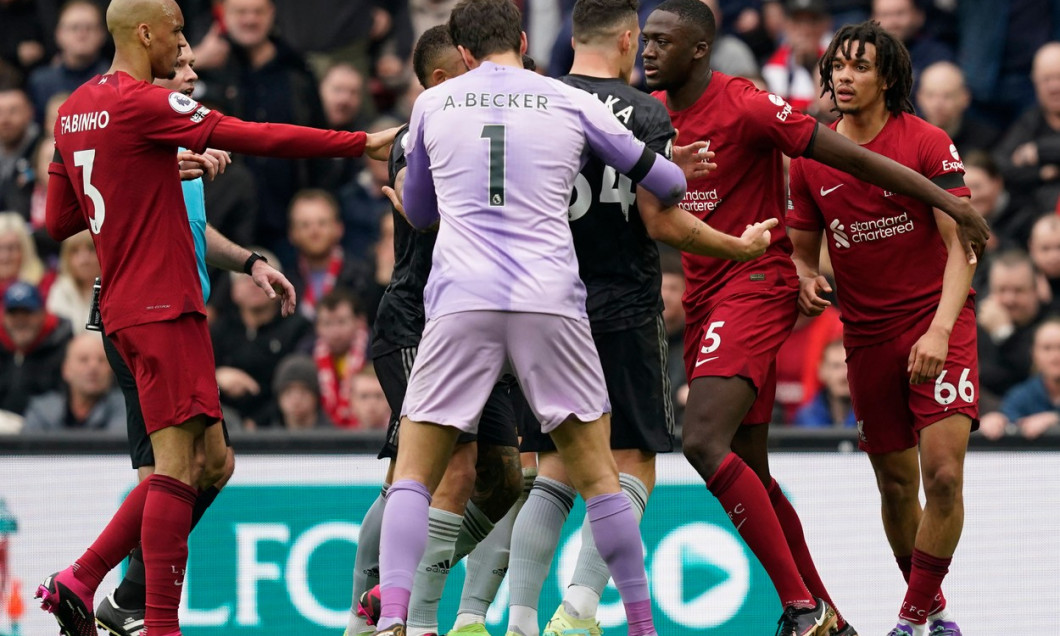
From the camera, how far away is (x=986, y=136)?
12.6 metres

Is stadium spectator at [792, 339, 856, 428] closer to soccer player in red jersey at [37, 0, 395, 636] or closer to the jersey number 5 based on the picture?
soccer player in red jersey at [37, 0, 395, 636]

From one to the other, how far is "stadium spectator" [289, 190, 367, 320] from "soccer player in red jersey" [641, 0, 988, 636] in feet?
16.9

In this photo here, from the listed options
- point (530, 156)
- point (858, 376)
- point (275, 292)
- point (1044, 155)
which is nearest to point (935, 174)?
point (858, 376)

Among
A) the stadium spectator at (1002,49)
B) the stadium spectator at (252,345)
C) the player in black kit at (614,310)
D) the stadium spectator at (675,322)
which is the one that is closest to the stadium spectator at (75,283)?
the stadium spectator at (252,345)

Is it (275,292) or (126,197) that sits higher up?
(126,197)

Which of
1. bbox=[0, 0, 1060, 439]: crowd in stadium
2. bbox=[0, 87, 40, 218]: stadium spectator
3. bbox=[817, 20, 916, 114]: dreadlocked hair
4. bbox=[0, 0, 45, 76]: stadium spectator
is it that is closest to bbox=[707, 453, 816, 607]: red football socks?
bbox=[817, 20, 916, 114]: dreadlocked hair

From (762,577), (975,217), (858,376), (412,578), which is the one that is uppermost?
(975,217)

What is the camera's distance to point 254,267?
799 cm

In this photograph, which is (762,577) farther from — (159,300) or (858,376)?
(159,300)

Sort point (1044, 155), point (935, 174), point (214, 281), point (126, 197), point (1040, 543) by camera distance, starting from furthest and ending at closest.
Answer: point (214, 281)
point (1044, 155)
point (1040, 543)
point (935, 174)
point (126, 197)

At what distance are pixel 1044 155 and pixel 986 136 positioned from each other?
612mm

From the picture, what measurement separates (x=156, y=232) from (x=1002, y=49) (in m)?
8.03

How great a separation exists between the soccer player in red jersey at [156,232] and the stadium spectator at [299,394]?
158 inches

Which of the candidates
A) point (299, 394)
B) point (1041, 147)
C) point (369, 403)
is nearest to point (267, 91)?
point (299, 394)
